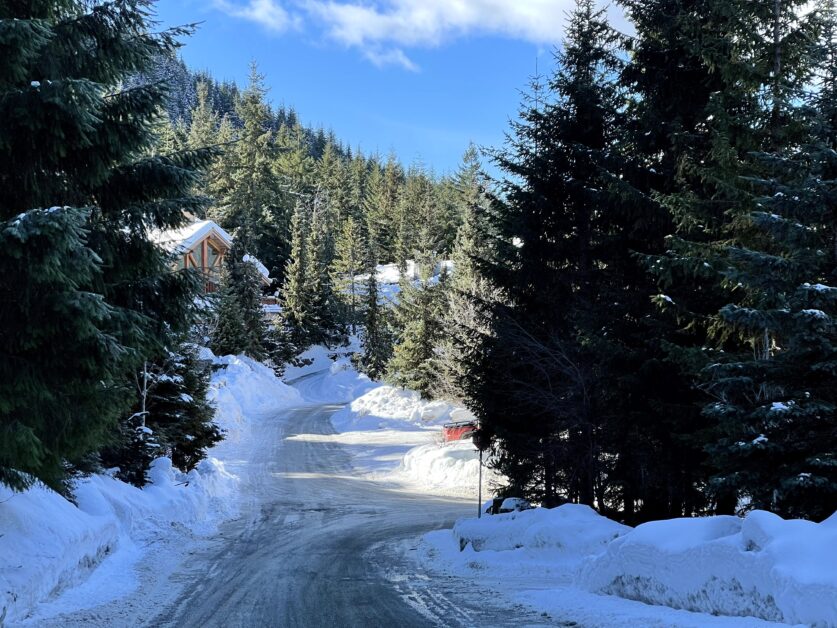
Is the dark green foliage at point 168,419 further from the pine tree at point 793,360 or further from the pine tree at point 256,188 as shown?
the pine tree at point 256,188

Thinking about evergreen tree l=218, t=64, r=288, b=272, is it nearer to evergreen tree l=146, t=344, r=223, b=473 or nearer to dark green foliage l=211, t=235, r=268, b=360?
dark green foliage l=211, t=235, r=268, b=360

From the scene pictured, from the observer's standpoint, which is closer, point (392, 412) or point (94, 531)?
point (94, 531)

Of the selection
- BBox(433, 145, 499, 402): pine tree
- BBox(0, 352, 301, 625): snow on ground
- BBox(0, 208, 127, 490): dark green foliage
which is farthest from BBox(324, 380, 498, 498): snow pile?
BBox(0, 208, 127, 490): dark green foliage

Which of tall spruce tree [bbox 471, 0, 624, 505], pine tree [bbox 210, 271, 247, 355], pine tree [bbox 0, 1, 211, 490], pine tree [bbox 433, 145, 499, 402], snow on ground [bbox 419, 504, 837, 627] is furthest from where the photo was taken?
pine tree [bbox 210, 271, 247, 355]

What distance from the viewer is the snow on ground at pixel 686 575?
200 inches

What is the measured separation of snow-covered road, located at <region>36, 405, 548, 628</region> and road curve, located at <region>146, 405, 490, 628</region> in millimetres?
18

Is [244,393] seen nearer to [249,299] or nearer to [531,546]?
[249,299]

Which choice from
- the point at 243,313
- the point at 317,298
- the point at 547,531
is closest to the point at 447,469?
the point at 547,531

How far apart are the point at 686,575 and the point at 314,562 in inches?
279

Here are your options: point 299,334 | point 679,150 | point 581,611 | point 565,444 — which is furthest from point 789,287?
point 299,334

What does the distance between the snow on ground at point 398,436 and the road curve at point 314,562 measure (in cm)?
232

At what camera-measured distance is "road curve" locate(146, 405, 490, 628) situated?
7.89 m

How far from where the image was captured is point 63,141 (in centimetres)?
684

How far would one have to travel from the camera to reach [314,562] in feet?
37.9
